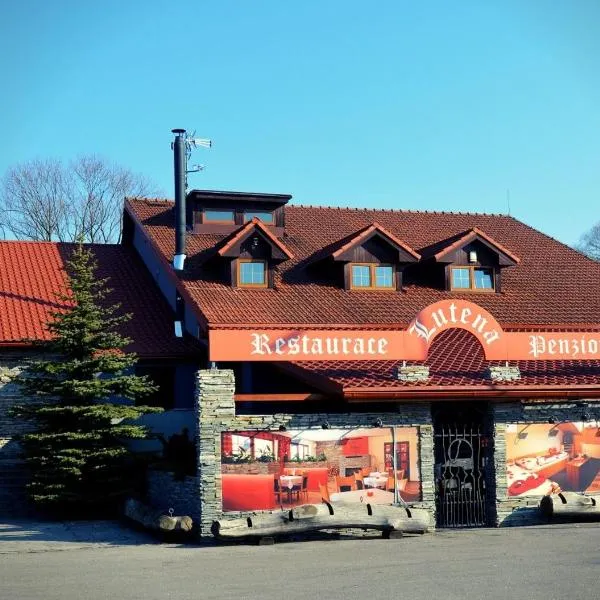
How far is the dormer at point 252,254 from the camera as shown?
26.0 metres

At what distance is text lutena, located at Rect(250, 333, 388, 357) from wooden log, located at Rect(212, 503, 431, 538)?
3198 mm

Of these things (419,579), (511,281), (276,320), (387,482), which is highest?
(511,281)

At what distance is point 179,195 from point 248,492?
1109 cm

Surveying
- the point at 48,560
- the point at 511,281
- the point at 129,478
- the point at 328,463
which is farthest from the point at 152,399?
the point at 511,281

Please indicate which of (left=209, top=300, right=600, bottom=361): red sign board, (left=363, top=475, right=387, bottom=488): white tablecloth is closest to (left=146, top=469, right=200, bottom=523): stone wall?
(left=209, top=300, right=600, bottom=361): red sign board

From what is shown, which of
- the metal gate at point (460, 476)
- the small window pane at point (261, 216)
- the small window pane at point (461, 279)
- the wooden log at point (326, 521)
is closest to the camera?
the wooden log at point (326, 521)

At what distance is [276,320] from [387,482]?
5724 mm

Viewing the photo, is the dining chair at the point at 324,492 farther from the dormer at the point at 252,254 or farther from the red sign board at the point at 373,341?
the dormer at the point at 252,254

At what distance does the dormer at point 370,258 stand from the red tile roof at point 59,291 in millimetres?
4749

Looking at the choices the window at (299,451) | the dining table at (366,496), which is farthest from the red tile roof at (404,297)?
the dining table at (366,496)

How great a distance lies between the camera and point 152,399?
26.3 metres

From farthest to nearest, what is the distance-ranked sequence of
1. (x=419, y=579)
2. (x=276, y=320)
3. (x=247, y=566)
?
(x=276, y=320) → (x=247, y=566) → (x=419, y=579)

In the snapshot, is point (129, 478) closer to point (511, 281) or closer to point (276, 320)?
point (276, 320)

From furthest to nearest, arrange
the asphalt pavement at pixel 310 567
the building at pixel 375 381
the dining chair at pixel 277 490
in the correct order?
the building at pixel 375 381 → the dining chair at pixel 277 490 → the asphalt pavement at pixel 310 567
